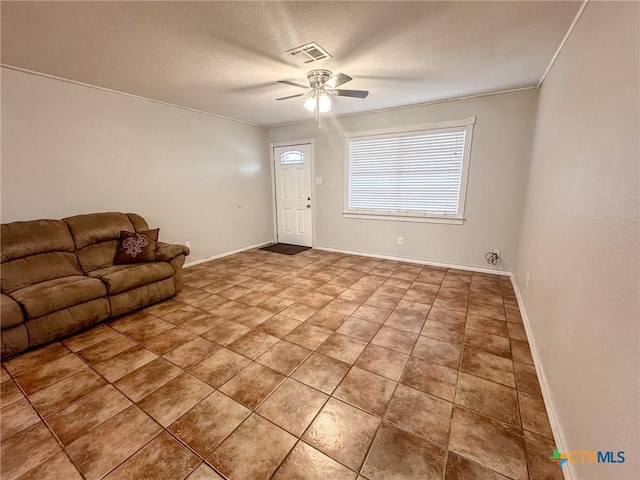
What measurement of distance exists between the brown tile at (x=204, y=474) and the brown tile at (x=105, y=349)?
1.39m

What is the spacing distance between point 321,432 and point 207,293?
2.38 m

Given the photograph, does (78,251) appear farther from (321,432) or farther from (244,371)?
(321,432)

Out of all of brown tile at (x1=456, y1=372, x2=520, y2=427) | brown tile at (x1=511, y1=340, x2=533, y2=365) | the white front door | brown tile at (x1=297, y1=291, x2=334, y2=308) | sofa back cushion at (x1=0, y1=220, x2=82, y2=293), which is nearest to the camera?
brown tile at (x1=456, y1=372, x2=520, y2=427)

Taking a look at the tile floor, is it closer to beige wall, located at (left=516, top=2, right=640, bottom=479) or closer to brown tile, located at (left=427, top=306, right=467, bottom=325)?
brown tile, located at (left=427, top=306, right=467, bottom=325)

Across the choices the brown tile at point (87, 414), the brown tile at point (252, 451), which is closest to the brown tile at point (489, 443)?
the brown tile at point (252, 451)

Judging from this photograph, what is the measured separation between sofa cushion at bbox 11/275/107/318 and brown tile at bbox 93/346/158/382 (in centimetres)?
70

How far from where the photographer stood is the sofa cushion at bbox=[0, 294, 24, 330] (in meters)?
2.01

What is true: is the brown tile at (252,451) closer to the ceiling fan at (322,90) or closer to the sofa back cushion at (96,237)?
the sofa back cushion at (96,237)

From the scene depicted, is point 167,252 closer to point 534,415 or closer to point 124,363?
point 124,363

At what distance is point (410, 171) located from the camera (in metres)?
4.18

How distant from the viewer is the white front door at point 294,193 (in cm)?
523

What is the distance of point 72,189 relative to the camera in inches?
121

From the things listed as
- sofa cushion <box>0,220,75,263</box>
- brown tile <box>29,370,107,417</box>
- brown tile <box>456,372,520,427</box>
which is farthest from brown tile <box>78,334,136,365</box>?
brown tile <box>456,372,520,427</box>

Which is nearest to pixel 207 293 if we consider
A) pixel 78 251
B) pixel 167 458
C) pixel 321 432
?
pixel 78 251
